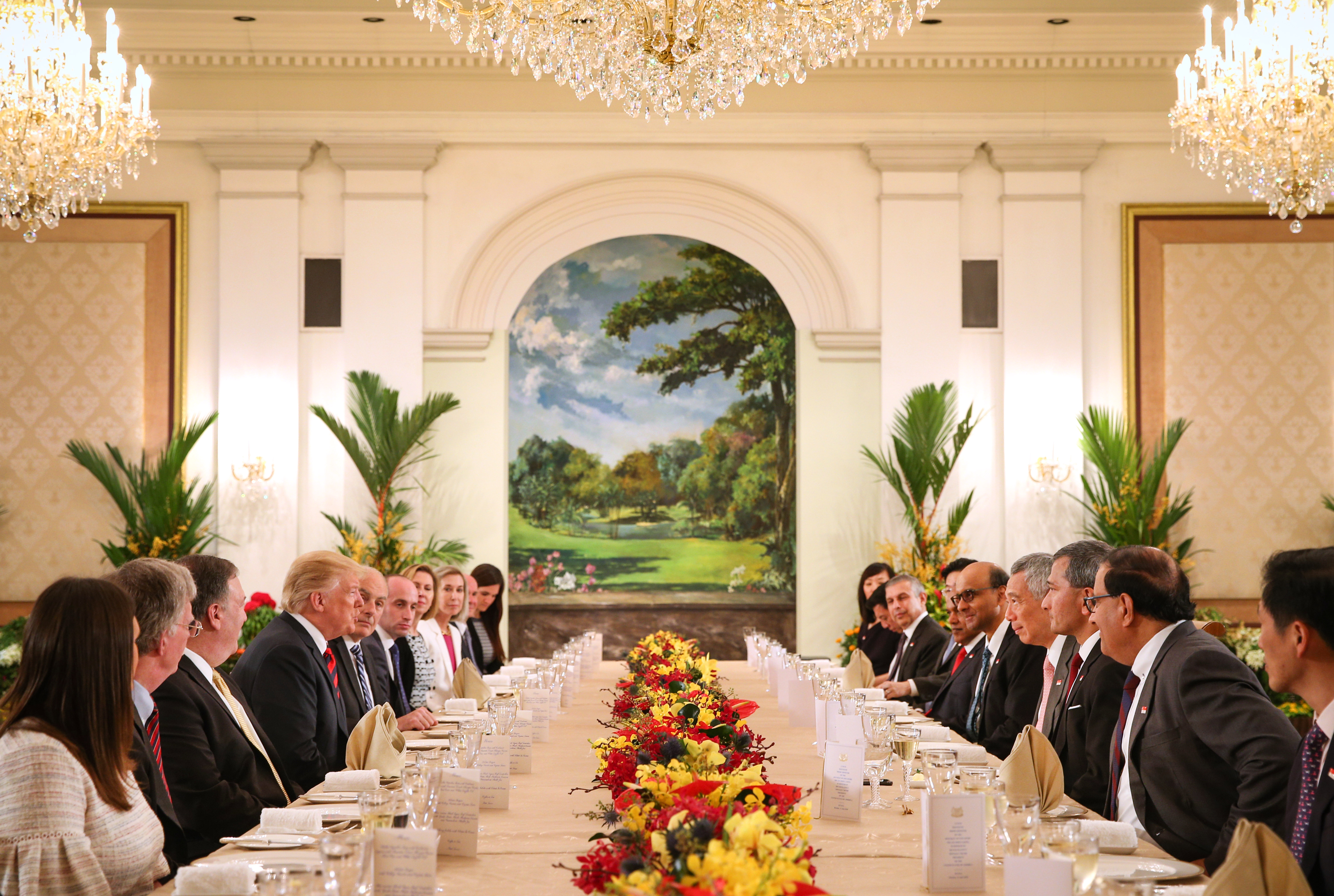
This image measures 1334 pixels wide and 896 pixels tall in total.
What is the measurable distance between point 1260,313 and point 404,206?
276 inches

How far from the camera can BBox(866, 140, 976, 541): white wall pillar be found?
10156 millimetres

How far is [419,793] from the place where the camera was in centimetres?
248

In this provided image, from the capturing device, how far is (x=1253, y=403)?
10125 mm

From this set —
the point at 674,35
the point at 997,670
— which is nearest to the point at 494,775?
the point at 997,670

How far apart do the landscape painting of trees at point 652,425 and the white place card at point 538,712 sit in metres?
6.70

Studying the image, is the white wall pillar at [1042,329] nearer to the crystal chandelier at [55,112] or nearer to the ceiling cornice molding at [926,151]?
the ceiling cornice molding at [926,151]

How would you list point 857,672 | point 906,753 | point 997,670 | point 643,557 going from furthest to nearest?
point 643,557 → point 857,672 → point 997,670 → point 906,753

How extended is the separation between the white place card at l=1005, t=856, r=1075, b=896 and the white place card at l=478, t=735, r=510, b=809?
1.47 metres

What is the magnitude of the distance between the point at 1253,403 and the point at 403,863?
9.51 metres

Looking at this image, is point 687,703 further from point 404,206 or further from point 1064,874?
point 404,206

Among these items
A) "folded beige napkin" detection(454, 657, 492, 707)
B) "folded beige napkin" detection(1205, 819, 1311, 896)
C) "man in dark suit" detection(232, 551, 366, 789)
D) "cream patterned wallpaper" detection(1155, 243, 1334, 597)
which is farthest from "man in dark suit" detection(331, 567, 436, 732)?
"cream patterned wallpaper" detection(1155, 243, 1334, 597)

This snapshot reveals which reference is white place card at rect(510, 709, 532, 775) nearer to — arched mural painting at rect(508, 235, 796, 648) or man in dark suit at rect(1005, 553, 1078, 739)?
man in dark suit at rect(1005, 553, 1078, 739)

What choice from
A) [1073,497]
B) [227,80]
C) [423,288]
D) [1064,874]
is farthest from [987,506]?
[1064,874]

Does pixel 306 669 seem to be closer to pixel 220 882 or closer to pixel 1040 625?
pixel 220 882
